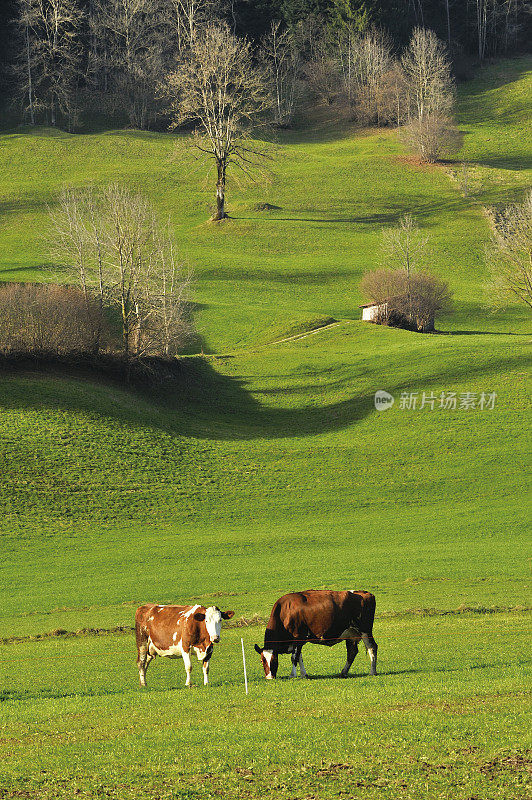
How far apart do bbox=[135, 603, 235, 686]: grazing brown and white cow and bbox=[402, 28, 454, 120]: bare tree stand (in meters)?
134

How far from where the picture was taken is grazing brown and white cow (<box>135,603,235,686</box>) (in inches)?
634

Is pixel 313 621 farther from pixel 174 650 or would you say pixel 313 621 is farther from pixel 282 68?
pixel 282 68

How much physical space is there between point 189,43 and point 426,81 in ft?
157

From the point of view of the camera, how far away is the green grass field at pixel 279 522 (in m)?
12.1

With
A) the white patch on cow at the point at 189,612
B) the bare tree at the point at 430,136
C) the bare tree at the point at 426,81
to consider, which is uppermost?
the bare tree at the point at 426,81

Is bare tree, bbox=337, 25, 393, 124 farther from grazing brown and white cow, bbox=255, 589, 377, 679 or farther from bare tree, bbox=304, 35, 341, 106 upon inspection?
grazing brown and white cow, bbox=255, 589, 377, 679

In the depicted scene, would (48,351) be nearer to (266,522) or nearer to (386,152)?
(266,522)

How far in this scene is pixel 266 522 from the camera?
44844 mm

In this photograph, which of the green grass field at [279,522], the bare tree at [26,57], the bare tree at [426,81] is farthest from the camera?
the bare tree at [26,57]

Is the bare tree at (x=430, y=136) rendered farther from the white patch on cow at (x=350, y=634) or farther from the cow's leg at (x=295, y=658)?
the cow's leg at (x=295, y=658)

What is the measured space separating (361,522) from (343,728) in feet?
104

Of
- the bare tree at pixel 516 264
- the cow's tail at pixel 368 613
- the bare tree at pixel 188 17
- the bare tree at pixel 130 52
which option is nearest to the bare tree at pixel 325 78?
the bare tree at pixel 188 17

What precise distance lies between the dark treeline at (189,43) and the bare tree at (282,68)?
0.92 feet

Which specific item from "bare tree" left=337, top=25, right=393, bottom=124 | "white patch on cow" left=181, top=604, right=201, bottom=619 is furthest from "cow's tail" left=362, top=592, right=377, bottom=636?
"bare tree" left=337, top=25, right=393, bottom=124
